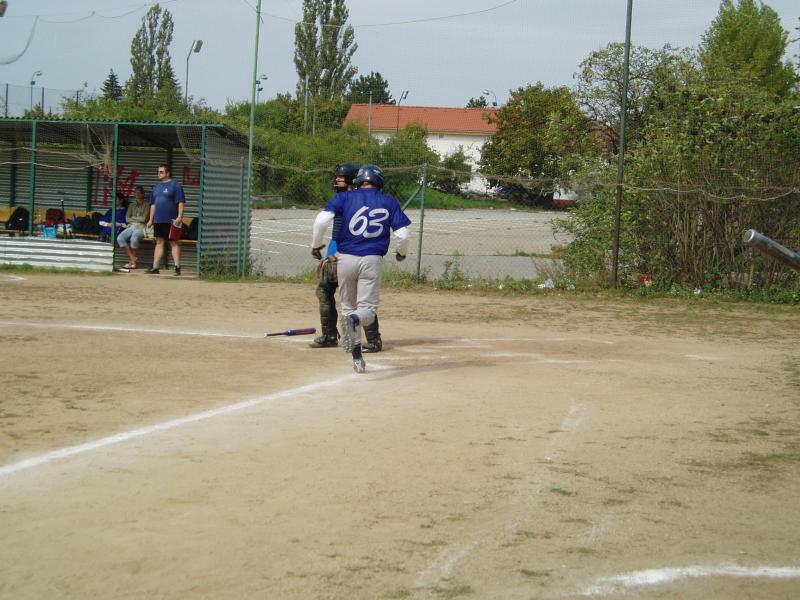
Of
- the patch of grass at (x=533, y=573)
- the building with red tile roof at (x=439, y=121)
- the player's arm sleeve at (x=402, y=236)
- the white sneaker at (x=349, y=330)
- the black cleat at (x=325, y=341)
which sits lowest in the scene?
the patch of grass at (x=533, y=573)

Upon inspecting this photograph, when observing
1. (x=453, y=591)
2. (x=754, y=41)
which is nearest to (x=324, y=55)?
(x=754, y=41)

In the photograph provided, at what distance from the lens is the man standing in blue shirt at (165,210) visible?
723 inches

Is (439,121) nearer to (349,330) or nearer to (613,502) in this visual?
(349,330)

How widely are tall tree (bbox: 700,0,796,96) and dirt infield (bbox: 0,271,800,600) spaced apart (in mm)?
23730

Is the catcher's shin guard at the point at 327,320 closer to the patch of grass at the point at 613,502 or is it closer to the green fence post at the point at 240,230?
the patch of grass at the point at 613,502

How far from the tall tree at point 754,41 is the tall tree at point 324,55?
45436 millimetres

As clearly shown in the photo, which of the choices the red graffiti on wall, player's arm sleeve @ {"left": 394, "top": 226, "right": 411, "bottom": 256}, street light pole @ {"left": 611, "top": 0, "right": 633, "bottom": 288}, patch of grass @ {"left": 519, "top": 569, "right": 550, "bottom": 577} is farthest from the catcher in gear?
the red graffiti on wall

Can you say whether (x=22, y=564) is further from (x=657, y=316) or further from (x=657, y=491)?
(x=657, y=316)

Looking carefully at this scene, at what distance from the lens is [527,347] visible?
1107 centimetres

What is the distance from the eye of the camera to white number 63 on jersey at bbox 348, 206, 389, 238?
380 inches

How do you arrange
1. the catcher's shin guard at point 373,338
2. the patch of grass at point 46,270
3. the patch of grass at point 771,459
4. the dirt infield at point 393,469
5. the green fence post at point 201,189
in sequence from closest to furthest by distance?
the dirt infield at point 393,469 → the patch of grass at point 771,459 → the catcher's shin guard at point 373,338 → the green fence post at point 201,189 → the patch of grass at point 46,270

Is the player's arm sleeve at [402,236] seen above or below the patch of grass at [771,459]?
above

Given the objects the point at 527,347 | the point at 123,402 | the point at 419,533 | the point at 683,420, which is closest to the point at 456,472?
the point at 419,533

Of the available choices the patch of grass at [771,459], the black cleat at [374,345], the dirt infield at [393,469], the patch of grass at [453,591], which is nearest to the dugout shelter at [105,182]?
the dirt infield at [393,469]
